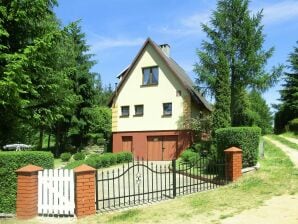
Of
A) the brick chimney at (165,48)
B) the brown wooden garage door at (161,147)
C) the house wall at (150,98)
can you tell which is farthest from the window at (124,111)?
the brick chimney at (165,48)

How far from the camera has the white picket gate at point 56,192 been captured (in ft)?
35.2

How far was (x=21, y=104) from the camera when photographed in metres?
15.4

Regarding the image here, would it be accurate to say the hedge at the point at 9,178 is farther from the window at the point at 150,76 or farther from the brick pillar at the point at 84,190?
the window at the point at 150,76

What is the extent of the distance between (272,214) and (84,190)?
14.6 ft

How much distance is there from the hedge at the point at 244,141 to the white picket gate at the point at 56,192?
748cm

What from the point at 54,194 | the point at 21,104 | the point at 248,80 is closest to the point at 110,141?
the point at 248,80

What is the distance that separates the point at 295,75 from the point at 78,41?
21.4 metres

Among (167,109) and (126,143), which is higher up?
(167,109)

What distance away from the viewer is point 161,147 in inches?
1284

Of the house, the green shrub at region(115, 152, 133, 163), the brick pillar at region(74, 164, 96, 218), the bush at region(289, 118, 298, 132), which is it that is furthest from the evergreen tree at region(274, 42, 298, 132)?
the brick pillar at region(74, 164, 96, 218)

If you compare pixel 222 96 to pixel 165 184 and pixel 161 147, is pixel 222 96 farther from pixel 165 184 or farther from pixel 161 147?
pixel 165 184

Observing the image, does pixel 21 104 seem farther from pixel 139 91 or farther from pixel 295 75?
pixel 295 75

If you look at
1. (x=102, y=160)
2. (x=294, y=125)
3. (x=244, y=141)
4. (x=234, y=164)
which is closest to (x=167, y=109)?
(x=102, y=160)

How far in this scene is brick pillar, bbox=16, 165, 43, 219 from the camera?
10.8m
